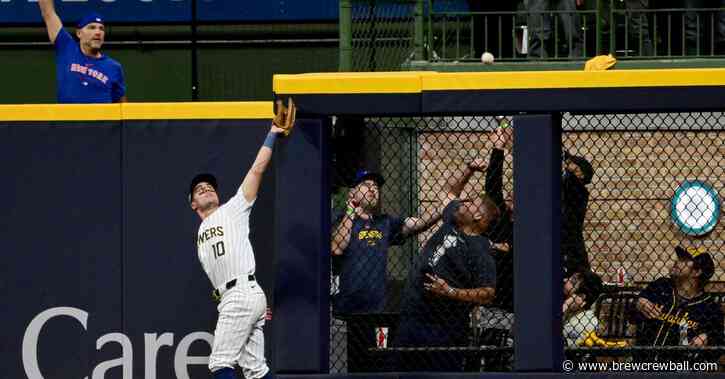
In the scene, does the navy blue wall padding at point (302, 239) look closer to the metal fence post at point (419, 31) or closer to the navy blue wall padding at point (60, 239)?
the navy blue wall padding at point (60, 239)

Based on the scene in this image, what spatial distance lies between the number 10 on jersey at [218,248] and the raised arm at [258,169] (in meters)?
0.28

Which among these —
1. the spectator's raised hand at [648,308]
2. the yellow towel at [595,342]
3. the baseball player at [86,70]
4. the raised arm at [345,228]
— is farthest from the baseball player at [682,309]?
the baseball player at [86,70]

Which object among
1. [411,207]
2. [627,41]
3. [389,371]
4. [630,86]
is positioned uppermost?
[627,41]

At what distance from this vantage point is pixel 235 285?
8.23 metres

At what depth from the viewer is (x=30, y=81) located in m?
15.0

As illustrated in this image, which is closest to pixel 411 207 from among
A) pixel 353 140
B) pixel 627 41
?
pixel 353 140

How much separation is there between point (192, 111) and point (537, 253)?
2336 mm

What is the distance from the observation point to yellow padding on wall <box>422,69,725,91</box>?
7523 millimetres

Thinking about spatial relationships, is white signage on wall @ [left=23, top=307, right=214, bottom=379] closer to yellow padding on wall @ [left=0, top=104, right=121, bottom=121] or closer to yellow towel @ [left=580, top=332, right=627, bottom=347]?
yellow padding on wall @ [left=0, top=104, right=121, bottom=121]

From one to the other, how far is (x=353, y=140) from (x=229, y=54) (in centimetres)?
646

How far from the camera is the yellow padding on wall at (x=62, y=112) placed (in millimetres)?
8797

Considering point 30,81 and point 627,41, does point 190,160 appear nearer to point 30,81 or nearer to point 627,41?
point 627,41

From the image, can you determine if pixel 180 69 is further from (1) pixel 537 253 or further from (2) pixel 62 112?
(1) pixel 537 253

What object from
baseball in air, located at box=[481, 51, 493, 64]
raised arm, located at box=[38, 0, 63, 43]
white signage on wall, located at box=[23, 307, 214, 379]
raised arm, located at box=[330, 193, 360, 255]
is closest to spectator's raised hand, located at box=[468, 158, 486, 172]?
raised arm, located at box=[330, 193, 360, 255]
